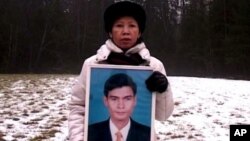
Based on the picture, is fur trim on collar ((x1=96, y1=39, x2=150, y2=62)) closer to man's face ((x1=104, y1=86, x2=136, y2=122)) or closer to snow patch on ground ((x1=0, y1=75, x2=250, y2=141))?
man's face ((x1=104, y1=86, x2=136, y2=122))

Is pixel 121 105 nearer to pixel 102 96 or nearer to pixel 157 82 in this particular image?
pixel 102 96

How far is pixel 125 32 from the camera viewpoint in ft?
7.60

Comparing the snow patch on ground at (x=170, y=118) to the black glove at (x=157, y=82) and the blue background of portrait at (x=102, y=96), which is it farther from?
the black glove at (x=157, y=82)

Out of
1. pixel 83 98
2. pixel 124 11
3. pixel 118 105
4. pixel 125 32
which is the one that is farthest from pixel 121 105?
pixel 124 11

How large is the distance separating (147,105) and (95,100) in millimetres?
273

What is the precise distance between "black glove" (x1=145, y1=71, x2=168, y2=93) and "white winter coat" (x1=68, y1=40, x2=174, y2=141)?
0.06 m

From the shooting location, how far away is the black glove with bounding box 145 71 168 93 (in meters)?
2.16

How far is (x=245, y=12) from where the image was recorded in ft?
111

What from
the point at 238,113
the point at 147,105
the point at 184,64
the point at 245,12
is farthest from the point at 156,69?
the point at 184,64

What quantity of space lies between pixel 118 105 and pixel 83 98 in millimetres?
210

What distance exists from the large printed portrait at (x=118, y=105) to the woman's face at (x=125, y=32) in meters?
0.15

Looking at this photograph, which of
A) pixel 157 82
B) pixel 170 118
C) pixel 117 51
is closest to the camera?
pixel 157 82

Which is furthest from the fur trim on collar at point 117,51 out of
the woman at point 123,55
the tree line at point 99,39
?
the tree line at point 99,39

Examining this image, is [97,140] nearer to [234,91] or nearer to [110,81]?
[110,81]
